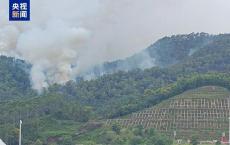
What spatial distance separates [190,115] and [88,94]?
4044cm

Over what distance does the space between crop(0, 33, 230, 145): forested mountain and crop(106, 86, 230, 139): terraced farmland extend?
3.47 m

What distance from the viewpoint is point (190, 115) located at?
112 m

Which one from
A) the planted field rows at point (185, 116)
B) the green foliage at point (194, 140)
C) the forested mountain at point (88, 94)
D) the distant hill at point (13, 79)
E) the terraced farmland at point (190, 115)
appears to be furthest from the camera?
the distant hill at point (13, 79)

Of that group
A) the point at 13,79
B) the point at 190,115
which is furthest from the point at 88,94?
the point at 190,115

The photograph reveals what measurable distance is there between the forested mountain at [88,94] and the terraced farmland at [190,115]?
136 inches

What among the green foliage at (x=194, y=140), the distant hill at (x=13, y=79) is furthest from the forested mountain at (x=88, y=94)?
the green foliage at (x=194, y=140)

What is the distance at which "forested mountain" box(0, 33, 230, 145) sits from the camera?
4181 inches

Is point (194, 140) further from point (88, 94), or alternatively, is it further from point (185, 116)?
point (88, 94)

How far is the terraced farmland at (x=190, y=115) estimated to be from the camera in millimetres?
104938

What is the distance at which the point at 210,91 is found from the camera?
122m

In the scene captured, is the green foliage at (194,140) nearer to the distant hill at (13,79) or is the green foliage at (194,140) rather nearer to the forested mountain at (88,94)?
the forested mountain at (88,94)

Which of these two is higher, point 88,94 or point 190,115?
point 88,94

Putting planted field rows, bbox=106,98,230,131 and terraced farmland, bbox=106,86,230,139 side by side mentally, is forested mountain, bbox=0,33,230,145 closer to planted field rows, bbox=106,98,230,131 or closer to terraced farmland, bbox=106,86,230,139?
terraced farmland, bbox=106,86,230,139

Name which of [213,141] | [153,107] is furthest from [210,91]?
[213,141]
